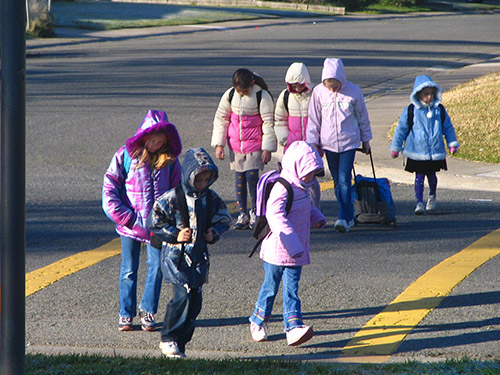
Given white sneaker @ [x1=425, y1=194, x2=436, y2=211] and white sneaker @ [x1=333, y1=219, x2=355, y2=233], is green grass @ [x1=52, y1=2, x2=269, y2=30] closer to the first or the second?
white sneaker @ [x1=425, y1=194, x2=436, y2=211]

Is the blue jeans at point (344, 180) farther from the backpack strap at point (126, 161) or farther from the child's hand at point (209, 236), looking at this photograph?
the child's hand at point (209, 236)

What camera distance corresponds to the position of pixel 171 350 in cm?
513

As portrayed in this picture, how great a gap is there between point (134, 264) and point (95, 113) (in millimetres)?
9627

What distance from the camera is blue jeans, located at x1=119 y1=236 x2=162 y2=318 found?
18.9ft

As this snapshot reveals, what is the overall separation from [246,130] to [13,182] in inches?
195

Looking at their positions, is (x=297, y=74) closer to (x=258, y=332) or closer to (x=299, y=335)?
(x=258, y=332)

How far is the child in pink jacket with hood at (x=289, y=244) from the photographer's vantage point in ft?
17.7

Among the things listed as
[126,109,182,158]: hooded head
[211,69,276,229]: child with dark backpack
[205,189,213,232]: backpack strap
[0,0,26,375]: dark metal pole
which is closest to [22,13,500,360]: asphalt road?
[211,69,276,229]: child with dark backpack

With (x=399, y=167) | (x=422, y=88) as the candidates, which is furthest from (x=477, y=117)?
(x=422, y=88)

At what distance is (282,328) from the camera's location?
19.1 feet

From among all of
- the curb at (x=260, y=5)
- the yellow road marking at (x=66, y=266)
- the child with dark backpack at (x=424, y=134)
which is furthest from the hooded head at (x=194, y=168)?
the curb at (x=260, y=5)

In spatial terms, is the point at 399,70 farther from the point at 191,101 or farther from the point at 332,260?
the point at 332,260

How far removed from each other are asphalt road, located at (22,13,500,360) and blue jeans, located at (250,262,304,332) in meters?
0.20

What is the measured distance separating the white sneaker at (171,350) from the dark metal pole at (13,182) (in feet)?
4.55
